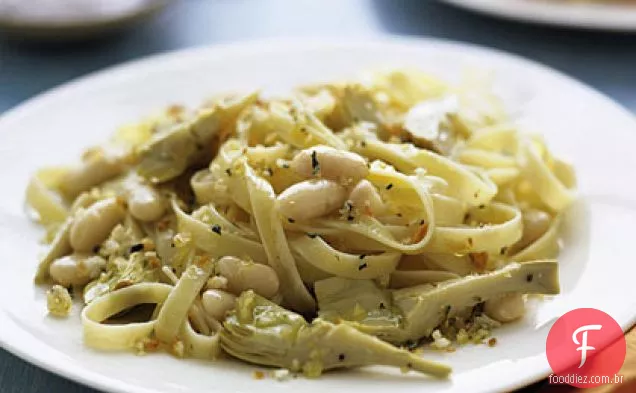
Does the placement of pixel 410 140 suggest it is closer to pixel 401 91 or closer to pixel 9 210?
pixel 401 91

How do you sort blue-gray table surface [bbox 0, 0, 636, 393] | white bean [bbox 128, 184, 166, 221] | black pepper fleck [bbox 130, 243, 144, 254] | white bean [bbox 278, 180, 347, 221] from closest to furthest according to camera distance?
white bean [bbox 278, 180, 347, 221], black pepper fleck [bbox 130, 243, 144, 254], white bean [bbox 128, 184, 166, 221], blue-gray table surface [bbox 0, 0, 636, 393]

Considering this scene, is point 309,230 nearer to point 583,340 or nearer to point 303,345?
point 303,345

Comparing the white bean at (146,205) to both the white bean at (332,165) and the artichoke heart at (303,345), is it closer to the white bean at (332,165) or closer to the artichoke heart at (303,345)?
the white bean at (332,165)

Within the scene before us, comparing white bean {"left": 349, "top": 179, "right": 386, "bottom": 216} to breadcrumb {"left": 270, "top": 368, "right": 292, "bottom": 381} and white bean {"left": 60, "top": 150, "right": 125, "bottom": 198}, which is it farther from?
white bean {"left": 60, "top": 150, "right": 125, "bottom": 198}

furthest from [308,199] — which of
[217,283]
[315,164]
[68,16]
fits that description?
[68,16]

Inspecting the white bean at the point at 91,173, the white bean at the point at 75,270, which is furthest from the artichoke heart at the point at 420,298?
the white bean at the point at 91,173

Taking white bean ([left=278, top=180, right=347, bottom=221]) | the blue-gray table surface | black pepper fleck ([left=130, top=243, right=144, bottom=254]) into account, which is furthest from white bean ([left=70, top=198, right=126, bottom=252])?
the blue-gray table surface
